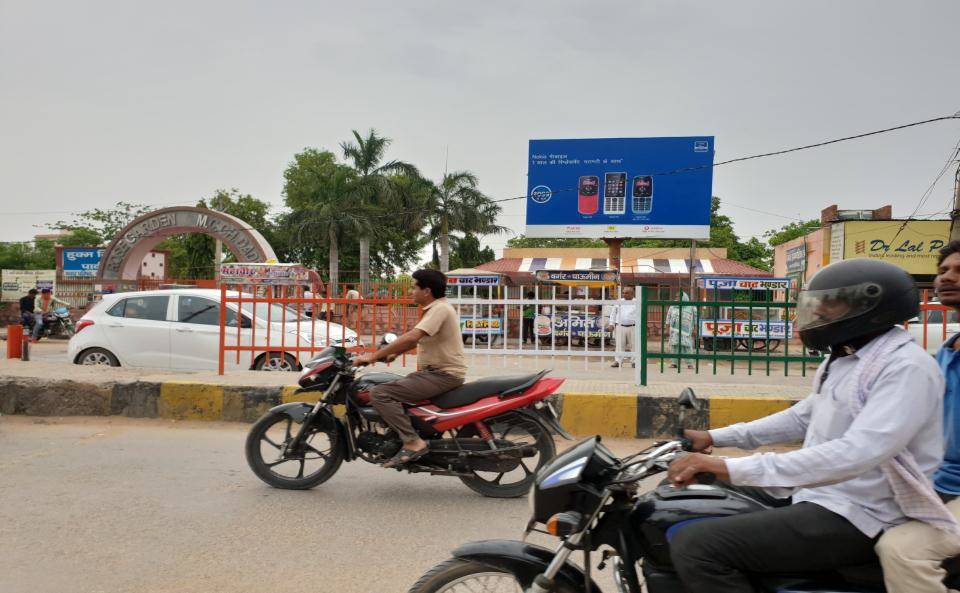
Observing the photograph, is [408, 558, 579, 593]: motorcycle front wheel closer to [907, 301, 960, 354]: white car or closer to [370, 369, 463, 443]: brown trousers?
[370, 369, 463, 443]: brown trousers

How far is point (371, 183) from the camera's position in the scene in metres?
32.4

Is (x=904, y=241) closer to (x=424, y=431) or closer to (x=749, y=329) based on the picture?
(x=749, y=329)

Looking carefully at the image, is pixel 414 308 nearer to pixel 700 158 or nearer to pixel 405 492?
pixel 405 492

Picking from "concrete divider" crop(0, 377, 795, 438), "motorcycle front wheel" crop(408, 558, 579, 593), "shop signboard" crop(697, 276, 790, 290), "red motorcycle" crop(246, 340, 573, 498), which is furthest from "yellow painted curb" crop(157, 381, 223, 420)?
"shop signboard" crop(697, 276, 790, 290)

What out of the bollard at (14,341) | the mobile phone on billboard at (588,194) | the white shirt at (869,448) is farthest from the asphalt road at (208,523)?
the mobile phone on billboard at (588,194)

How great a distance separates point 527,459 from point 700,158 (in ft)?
52.0

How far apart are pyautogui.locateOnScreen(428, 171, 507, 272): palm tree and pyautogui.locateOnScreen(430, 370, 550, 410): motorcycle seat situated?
28.5 meters

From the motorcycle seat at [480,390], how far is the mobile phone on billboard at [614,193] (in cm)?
1575

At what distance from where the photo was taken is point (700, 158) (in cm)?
1894

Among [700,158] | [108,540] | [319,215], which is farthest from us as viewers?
[319,215]

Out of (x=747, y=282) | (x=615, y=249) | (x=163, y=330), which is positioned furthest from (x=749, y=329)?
(x=615, y=249)

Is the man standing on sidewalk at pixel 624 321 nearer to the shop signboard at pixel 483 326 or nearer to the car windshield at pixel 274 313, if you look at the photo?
the shop signboard at pixel 483 326

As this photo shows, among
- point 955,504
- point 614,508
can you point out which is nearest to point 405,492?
point 614,508

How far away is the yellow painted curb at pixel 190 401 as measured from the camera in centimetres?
694
